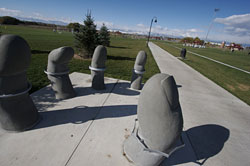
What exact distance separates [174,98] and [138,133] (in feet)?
3.11

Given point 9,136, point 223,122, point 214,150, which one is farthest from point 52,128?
point 223,122

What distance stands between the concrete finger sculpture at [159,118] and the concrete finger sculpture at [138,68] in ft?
10.5

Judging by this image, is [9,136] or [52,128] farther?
[52,128]

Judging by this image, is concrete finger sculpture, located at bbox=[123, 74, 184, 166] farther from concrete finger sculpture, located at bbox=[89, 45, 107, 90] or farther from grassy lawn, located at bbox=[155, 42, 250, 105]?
grassy lawn, located at bbox=[155, 42, 250, 105]

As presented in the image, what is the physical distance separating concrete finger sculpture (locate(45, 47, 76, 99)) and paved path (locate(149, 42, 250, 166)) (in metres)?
3.47

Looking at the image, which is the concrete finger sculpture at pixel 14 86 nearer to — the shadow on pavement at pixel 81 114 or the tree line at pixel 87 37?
the shadow on pavement at pixel 81 114

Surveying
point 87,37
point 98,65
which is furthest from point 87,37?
point 98,65

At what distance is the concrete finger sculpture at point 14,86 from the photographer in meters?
2.13

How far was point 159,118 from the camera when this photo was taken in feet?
6.00

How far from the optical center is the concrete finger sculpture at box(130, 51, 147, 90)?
16.4 ft

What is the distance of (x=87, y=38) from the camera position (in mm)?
10141

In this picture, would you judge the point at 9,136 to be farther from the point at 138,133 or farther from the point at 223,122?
→ the point at 223,122

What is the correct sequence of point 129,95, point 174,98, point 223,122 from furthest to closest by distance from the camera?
point 129,95
point 223,122
point 174,98

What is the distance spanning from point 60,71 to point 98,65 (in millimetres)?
Answer: 1302
